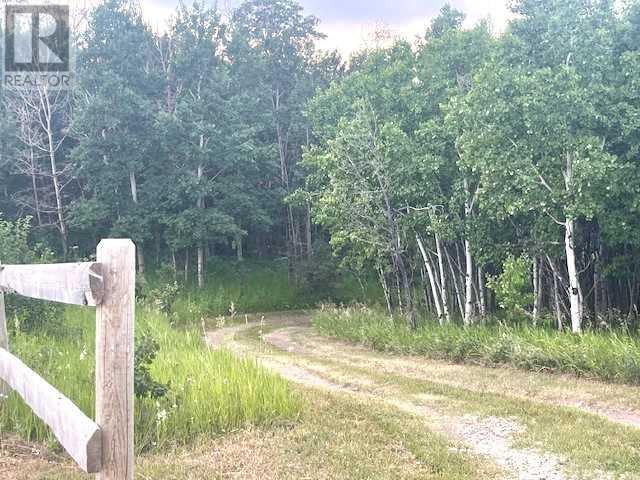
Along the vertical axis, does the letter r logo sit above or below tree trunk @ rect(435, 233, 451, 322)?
above

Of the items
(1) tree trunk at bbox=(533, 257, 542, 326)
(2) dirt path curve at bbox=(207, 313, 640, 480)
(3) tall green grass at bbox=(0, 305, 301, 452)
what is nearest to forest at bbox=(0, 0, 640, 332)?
(1) tree trunk at bbox=(533, 257, 542, 326)

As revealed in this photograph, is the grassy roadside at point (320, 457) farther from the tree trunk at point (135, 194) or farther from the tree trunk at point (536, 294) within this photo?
the tree trunk at point (135, 194)

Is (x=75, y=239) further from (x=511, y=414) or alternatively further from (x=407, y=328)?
(x=511, y=414)

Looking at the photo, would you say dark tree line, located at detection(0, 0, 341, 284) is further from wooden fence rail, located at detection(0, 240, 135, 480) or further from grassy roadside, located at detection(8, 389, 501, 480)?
wooden fence rail, located at detection(0, 240, 135, 480)

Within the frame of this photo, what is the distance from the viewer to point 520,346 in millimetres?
9680

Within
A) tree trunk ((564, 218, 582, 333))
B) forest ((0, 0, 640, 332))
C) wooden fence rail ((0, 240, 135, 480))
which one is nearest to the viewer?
wooden fence rail ((0, 240, 135, 480))

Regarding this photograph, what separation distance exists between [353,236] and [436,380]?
5188 millimetres

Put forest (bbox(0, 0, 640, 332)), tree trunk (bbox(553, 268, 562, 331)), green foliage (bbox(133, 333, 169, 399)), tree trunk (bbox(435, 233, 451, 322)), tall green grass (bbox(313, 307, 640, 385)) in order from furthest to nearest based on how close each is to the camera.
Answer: tree trunk (bbox(435, 233, 451, 322)), tree trunk (bbox(553, 268, 562, 331)), forest (bbox(0, 0, 640, 332)), tall green grass (bbox(313, 307, 640, 385)), green foliage (bbox(133, 333, 169, 399))

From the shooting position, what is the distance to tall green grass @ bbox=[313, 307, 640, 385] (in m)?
8.34

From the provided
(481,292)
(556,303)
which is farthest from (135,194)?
(556,303)

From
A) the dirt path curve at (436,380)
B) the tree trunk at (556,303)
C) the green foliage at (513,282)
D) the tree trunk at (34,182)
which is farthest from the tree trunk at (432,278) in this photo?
the tree trunk at (34,182)

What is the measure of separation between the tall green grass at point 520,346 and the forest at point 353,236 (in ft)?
0.17

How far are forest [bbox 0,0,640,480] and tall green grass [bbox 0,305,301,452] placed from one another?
26 mm

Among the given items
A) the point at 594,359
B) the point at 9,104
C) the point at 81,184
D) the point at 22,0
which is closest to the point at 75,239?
the point at 81,184
